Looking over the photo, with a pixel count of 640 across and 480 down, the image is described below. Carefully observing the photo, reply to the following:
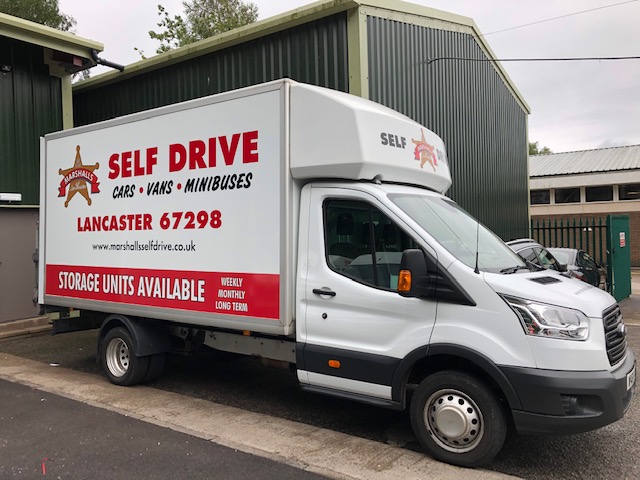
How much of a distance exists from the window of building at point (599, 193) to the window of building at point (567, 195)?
0.48m

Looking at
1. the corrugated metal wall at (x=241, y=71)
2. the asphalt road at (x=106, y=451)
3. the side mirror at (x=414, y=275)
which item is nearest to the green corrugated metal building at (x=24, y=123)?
the corrugated metal wall at (x=241, y=71)

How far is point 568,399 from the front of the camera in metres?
3.72

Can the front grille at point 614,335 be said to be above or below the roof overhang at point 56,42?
below

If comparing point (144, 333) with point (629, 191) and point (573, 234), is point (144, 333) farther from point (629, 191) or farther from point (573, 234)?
point (629, 191)

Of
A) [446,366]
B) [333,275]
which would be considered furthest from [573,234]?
Answer: [333,275]

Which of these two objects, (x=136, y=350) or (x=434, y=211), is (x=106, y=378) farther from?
Answer: (x=434, y=211)

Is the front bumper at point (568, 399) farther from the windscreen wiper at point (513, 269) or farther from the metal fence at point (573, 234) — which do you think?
the metal fence at point (573, 234)

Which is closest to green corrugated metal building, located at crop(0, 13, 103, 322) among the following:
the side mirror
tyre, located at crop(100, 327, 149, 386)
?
tyre, located at crop(100, 327, 149, 386)

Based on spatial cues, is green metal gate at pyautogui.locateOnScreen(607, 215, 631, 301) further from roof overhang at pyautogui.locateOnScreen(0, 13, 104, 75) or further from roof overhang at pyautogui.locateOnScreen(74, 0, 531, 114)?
roof overhang at pyautogui.locateOnScreen(0, 13, 104, 75)

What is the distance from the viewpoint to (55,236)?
718 centimetres

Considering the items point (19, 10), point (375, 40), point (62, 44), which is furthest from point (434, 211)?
point (19, 10)

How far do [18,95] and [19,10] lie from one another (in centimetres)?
1551

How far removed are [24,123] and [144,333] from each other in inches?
267

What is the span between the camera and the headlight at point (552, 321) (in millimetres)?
3771
